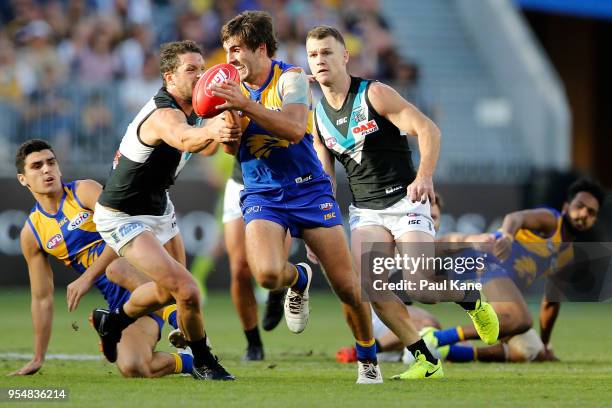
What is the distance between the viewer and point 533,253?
1090 cm

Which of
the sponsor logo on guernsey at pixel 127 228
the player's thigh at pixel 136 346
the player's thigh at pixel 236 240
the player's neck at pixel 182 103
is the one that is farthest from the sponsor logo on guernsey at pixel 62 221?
the player's thigh at pixel 236 240

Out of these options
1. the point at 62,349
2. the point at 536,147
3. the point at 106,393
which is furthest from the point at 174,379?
the point at 536,147

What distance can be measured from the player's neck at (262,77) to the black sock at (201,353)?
1.76 meters

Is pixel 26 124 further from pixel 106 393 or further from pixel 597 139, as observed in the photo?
pixel 597 139

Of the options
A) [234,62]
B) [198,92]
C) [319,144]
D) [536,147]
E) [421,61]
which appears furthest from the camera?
[421,61]

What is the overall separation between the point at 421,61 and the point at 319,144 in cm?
1455

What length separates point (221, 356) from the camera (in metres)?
10.4

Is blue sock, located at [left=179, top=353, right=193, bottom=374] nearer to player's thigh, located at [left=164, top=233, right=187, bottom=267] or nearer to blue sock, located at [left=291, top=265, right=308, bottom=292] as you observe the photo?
player's thigh, located at [left=164, top=233, right=187, bottom=267]

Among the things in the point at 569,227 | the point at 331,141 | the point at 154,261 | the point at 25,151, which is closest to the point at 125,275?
the point at 154,261

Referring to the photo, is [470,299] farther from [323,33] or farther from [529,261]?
[529,261]

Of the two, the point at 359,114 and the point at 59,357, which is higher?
the point at 359,114

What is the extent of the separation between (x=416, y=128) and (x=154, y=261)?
1993 millimetres

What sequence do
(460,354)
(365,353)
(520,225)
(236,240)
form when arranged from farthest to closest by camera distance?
(236,240) < (520,225) < (460,354) < (365,353)

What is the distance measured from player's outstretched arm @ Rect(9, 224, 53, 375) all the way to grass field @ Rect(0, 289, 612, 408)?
0.13 m
